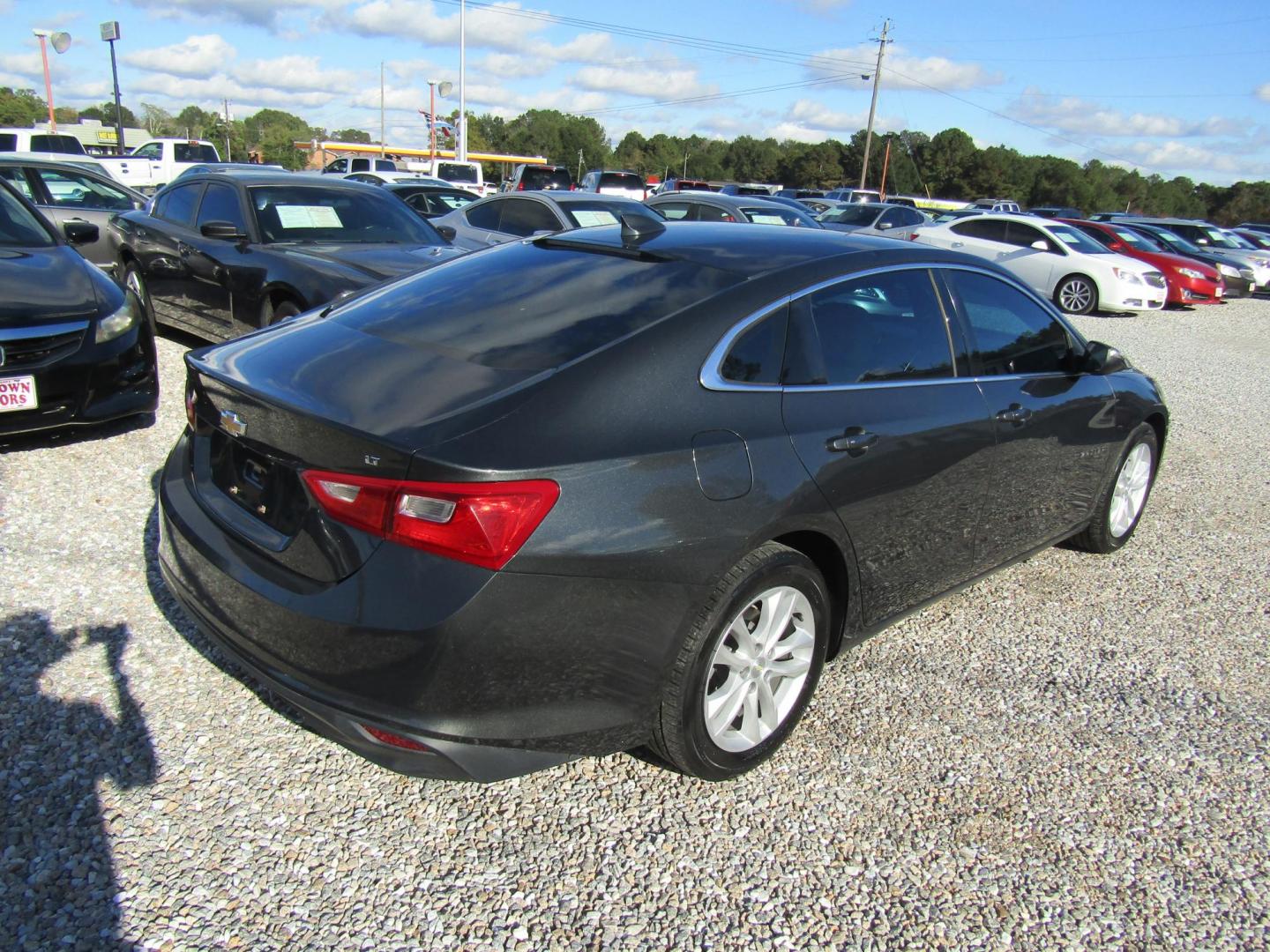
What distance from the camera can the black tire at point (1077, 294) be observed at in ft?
52.1

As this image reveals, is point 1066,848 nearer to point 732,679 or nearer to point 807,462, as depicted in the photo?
point 732,679

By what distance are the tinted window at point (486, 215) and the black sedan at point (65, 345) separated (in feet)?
19.8

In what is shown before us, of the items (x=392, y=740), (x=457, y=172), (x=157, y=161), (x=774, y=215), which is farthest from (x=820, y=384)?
(x=457, y=172)

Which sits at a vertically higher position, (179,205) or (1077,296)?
(179,205)

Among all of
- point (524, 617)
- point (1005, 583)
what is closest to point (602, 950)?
point (524, 617)

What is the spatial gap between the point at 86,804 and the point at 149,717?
416 mm

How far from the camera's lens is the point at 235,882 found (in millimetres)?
2318

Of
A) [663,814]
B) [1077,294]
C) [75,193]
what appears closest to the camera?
[663,814]

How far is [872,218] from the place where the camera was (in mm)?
20953

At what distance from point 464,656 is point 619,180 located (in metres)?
25.0

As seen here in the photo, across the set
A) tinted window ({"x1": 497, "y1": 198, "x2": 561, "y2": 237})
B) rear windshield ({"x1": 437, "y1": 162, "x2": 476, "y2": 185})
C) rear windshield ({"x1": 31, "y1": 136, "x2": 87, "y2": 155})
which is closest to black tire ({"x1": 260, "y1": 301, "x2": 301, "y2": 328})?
tinted window ({"x1": 497, "y1": 198, "x2": 561, "y2": 237})

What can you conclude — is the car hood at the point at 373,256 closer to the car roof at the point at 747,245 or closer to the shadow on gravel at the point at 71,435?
the shadow on gravel at the point at 71,435

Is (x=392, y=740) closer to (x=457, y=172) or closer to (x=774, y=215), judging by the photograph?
(x=774, y=215)

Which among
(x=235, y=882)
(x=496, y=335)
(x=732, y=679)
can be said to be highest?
(x=496, y=335)
